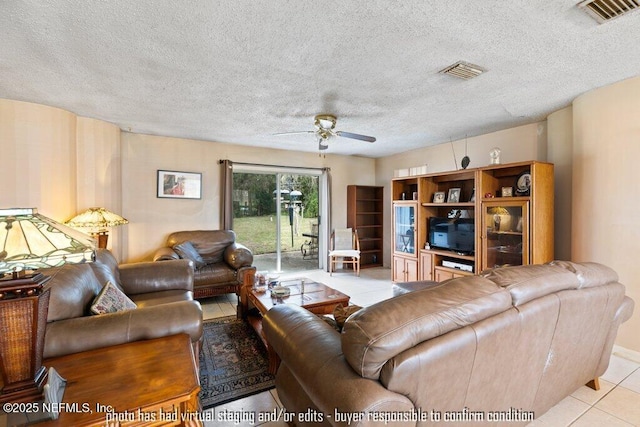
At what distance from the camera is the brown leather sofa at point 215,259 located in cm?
373

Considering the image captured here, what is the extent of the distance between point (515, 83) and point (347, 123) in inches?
73.3

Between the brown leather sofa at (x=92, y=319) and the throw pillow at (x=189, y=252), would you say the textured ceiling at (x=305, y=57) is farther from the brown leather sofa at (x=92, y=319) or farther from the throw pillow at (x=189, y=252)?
the throw pillow at (x=189, y=252)

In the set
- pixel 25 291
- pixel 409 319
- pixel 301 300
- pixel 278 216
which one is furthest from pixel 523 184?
pixel 25 291

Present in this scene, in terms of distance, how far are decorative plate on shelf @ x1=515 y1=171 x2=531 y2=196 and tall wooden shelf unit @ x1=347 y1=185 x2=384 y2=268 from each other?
3113 millimetres

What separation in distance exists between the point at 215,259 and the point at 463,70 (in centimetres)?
398

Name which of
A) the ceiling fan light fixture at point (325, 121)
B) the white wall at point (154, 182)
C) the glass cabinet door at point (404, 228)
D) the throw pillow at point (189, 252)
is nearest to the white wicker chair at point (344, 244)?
the glass cabinet door at point (404, 228)

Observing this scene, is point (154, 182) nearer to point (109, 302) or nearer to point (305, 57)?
point (109, 302)

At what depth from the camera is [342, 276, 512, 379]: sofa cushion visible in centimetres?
101

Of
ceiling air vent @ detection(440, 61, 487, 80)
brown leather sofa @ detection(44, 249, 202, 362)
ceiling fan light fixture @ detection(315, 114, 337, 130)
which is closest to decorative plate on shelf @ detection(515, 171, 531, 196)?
ceiling air vent @ detection(440, 61, 487, 80)

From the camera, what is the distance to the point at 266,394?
203 cm

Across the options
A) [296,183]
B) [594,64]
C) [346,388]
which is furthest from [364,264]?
[346,388]

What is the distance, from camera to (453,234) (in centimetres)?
414

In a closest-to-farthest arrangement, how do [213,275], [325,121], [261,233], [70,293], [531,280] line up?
[531,280]
[70,293]
[325,121]
[213,275]
[261,233]

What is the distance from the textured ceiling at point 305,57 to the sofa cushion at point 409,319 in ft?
5.09
